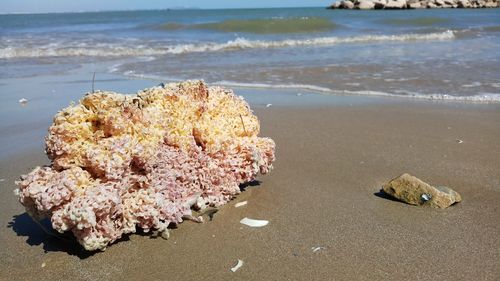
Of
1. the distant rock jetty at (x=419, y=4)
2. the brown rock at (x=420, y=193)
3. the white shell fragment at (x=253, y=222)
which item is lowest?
the white shell fragment at (x=253, y=222)

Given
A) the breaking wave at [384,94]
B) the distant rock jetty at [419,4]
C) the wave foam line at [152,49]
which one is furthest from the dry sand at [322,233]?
the distant rock jetty at [419,4]

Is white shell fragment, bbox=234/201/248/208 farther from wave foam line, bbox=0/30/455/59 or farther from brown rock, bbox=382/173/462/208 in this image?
wave foam line, bbox=0/30/455/59

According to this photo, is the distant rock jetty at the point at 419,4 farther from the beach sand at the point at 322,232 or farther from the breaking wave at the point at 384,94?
the beach sand at the point at 322,232

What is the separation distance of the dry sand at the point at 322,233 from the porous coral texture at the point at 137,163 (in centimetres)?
18

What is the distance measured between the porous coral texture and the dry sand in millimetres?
178

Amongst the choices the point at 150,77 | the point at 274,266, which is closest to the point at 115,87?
the point at 150,77

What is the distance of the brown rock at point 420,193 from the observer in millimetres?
3260

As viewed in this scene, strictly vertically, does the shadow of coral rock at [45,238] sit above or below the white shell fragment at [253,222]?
above

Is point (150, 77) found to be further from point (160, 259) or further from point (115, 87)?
point (160, 259)

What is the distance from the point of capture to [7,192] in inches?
148

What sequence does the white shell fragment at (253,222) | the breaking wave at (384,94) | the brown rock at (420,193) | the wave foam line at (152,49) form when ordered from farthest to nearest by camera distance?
the wave foam line at (152,49) → the breaking wave at (384,94) → the brown rock at (420,193) → the white shell fragment at (253,222)

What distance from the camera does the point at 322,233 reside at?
2.94 metres

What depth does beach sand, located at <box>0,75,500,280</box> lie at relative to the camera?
2545mm

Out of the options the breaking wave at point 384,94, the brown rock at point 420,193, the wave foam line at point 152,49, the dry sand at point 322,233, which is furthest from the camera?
the wave foam line at point 152,49
